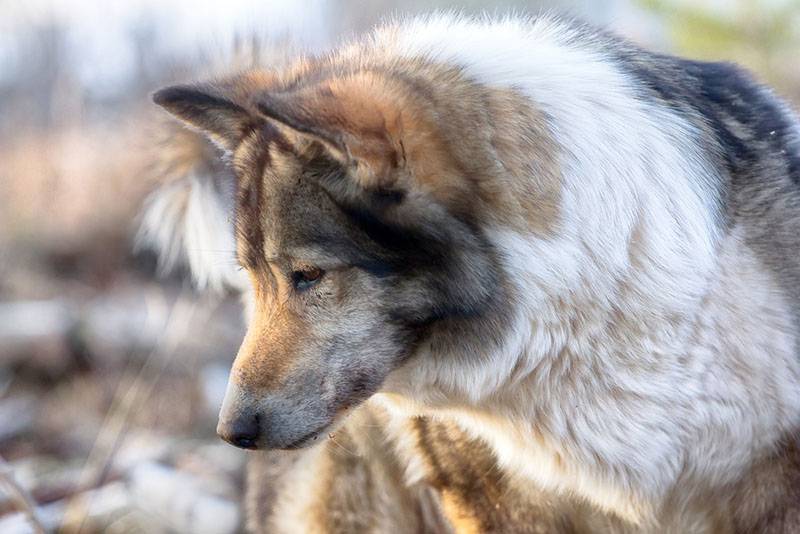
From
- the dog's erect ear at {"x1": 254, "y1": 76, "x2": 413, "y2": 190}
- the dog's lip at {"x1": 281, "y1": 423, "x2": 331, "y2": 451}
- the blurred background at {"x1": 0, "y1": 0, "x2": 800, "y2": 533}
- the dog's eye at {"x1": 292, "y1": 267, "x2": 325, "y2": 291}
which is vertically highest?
the dog's erect ear at {"x1": 254, "y1": 76, "x2": 413, "y2": 190}

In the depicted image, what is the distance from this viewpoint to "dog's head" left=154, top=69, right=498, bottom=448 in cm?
282

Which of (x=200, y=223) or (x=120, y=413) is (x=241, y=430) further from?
(x=120, y=413)

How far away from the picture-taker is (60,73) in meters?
9.37

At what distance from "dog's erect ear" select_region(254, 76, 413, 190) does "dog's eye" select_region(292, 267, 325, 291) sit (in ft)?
0.94

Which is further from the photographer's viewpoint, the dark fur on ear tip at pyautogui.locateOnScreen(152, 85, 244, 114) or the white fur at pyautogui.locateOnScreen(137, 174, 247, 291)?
the white fur at pyautogui.locateOnScreen(137, 174, 247, 291)

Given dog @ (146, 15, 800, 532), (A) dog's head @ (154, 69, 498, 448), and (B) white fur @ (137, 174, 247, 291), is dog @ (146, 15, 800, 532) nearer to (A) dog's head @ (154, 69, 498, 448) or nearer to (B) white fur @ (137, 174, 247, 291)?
(A) dog's head @ (154, 69, 498, 448)

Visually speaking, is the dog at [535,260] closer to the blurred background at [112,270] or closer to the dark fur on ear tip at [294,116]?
the dark fur on ear tip at [294,116]

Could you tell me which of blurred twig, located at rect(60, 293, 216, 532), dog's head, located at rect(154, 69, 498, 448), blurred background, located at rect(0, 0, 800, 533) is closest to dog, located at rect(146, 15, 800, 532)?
dog's head, located at rect(154, 69, 498, 448)

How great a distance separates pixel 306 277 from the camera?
2928 mm

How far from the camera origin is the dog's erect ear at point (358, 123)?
262 cm

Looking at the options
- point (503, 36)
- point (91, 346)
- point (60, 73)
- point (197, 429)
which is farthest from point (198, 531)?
point (60, 73)

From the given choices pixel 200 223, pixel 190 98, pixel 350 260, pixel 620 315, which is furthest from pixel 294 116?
pixel 200 223

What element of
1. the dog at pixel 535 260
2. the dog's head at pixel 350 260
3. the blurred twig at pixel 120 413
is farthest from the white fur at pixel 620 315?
the blurred twig at pixel 120 413

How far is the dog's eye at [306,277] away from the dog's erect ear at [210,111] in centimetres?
51
